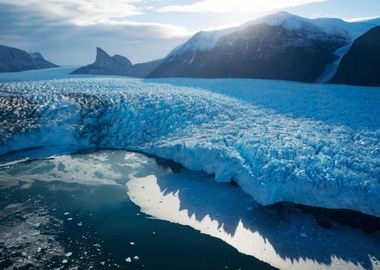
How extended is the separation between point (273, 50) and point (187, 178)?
1937 centimetres

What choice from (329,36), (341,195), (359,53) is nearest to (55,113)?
(341,195)

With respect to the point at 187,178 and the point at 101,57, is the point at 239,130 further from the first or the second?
the point at 101,57

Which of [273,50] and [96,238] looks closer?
[96,238]

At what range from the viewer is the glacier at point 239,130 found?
9766mm

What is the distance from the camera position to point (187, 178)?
11.8 metres

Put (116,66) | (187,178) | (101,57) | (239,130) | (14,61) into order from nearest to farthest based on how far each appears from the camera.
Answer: (187,178) < (239,130) < (101,57) < (116,66) < (14,61)

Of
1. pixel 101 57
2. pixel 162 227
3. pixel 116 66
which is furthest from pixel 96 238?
pixel 101 57

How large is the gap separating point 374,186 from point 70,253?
8556 millimetres

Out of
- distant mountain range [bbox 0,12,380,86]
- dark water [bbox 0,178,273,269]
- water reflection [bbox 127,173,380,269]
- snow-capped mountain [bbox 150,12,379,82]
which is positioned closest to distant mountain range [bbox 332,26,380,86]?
distant mountain range [bbox 0,12,380,86]

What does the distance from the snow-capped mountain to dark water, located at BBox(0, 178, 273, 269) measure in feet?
62.0

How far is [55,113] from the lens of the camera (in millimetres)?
16094

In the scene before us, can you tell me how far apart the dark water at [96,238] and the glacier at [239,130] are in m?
2.98

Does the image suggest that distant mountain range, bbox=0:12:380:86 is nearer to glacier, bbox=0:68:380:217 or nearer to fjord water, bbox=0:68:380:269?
glacier, bbox=0:68:380:217

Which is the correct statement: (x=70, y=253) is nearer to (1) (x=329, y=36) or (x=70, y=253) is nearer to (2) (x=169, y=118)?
(2) (x=169, y=118)
